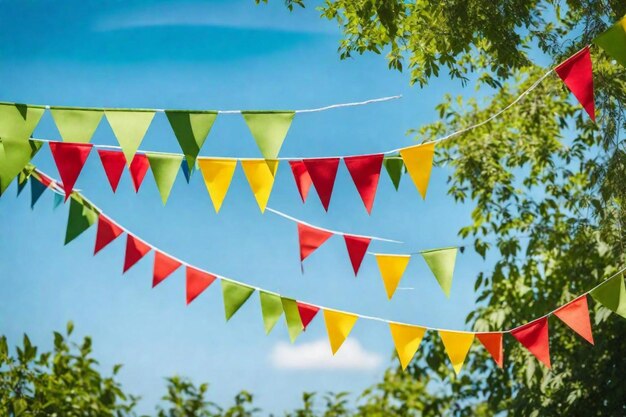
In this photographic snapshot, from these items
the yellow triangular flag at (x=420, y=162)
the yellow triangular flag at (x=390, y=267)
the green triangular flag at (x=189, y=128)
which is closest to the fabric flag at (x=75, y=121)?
the green triangular flag at (x=189, y=128)

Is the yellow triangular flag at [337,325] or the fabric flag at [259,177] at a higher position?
the fabric flag at [259,177]

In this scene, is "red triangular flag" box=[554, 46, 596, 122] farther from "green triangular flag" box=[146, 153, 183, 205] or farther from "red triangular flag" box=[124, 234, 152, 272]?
"red triangular flag" box=[124, 234, 152, 272]

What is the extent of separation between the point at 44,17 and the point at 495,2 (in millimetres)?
4853

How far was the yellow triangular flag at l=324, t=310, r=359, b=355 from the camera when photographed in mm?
2824

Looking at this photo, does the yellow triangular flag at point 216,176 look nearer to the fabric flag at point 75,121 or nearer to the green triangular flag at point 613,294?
the fabric flag at point 75,121

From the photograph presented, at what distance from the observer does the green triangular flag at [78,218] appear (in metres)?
2.77

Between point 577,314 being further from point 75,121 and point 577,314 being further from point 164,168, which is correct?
point 75,121

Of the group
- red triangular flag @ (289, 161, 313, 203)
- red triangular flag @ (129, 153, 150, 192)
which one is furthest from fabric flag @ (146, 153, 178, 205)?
red triangular flag @ (289, 161, 313, 203)

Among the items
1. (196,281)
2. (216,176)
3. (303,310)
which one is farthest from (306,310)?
(216,176)

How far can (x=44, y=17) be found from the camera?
24.3ft

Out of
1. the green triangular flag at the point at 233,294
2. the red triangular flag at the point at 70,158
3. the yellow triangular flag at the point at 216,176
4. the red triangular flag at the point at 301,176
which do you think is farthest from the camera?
the green triangular flag at the point at 233,294

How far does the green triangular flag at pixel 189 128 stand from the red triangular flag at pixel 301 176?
1.41 ft

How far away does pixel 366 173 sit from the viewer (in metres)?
2.56

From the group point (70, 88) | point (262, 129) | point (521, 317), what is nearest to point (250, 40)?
point (70, 88)
